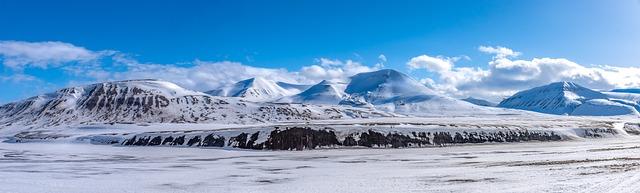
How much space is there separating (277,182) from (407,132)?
56.9 metres

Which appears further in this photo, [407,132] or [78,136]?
[78,136]

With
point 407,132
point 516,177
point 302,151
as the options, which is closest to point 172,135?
point 302,151

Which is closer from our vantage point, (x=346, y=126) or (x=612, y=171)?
(x=612, y=171)

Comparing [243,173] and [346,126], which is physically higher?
[346,126]

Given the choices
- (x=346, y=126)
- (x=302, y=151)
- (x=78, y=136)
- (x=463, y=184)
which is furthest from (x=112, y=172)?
(x=78, y=136)

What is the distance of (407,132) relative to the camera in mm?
93750

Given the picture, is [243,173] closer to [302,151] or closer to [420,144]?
[302,151]

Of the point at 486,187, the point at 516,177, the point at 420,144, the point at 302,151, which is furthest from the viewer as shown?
the point at 420,144

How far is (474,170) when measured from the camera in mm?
44875

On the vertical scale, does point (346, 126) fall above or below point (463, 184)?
above

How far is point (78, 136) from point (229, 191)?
4459 inches

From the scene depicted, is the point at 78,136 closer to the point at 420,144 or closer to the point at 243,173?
the point at 420,144

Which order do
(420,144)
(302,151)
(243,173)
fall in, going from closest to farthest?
(243,173)
(302,151)
(420,144)

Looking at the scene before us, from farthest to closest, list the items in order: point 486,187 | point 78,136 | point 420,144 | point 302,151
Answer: point 78,136 → point 420,144 → point 302,151 → point 486,187
